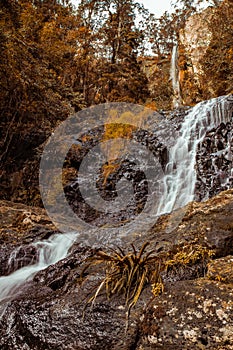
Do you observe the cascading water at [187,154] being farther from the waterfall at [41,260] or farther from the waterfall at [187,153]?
the waterfall at [41,260]

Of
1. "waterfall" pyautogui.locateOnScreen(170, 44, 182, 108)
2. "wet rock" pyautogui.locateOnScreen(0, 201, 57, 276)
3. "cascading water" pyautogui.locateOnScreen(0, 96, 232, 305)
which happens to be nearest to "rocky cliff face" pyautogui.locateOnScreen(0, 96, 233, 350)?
"wet rock" pyautogui.locateOnScreen(0, 201, 57, 276)

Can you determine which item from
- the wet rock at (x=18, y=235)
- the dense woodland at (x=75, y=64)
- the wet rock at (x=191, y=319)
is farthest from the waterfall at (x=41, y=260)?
the dense woodland at (x=75, y=64)

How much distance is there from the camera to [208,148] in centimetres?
789

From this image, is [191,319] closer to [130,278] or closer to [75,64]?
[130,278]

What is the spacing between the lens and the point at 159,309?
2014 mm

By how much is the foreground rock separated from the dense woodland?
20.7 ft

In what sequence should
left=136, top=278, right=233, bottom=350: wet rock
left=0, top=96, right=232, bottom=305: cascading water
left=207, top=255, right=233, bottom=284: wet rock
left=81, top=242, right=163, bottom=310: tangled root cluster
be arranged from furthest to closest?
1. left=0, top=96, right=232, bottom=305: cascading water
2. left=81, top=242, right=163, bottom=310: tangled root cluster
3. left=207, top=255, right=233, bottom=284: wet rock
4. left=136, top=278, right=233, bottom=350: wet rock

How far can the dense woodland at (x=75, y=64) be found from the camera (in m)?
8.58

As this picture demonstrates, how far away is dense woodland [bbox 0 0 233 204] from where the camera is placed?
858 cm

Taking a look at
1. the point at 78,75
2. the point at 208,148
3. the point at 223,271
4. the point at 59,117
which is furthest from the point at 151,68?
the point at 223,271

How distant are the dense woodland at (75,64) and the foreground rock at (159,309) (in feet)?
20.7

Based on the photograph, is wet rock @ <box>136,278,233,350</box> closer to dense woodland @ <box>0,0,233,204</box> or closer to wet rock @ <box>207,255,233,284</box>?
wet rock @ <box>207,255,233,284</box>

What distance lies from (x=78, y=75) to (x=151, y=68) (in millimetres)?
5944

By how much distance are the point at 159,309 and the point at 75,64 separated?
14961 millimetres
